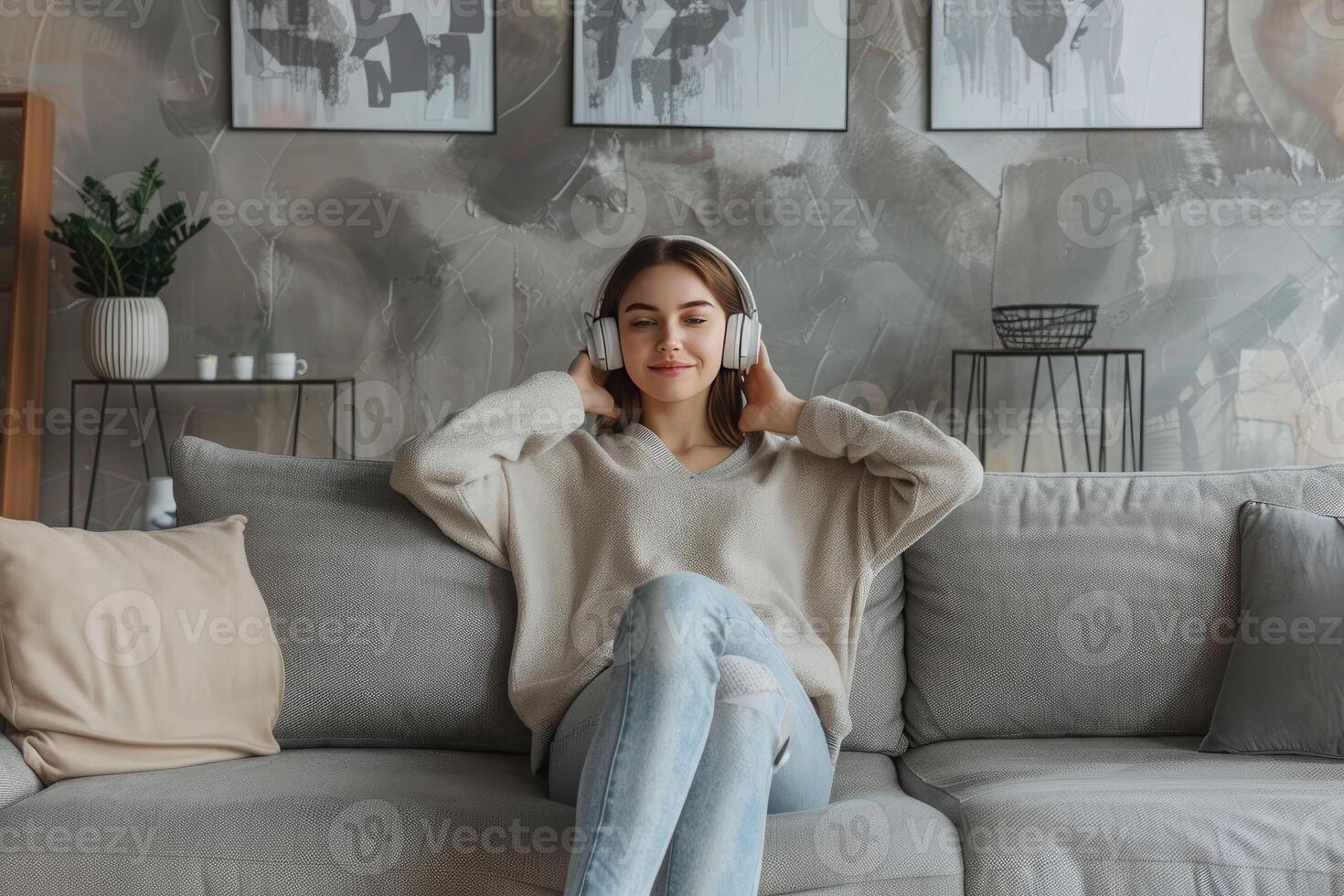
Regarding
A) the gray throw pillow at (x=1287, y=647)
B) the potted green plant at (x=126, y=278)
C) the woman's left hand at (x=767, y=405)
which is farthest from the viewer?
the potted green plant at (x=126, y=278)

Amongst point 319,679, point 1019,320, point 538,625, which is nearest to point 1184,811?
point 538,625

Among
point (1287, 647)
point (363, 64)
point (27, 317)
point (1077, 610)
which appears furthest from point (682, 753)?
point (27, 317)

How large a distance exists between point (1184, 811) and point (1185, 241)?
2286mm

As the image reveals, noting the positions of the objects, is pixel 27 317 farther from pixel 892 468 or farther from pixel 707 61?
pixel 892 468

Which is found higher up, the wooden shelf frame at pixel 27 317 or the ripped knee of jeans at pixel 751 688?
the wooden shelf frame at pixel 27 317

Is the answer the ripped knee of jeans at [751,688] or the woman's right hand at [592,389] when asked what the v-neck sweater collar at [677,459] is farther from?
the ripped knee of jeans at [751,688]

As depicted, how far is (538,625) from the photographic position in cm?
163

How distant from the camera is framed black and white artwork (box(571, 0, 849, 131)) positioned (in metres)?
3.15

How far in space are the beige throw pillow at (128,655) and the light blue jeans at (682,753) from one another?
590 mm

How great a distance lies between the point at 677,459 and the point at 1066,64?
6.66 feet

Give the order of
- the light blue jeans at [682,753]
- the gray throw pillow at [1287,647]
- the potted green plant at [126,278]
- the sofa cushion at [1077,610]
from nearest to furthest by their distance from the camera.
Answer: the light blue jeans at [682,753] → the gray throw pillow at [1287,647] → the sofa cushion at [1077,610] → the potted green plant at [126,278]

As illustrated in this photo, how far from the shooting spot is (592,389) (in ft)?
6.07

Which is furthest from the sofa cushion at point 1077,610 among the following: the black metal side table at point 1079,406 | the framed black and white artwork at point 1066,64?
the framed black and white artwork at point 1066,64

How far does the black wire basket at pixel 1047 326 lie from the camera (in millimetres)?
3051
